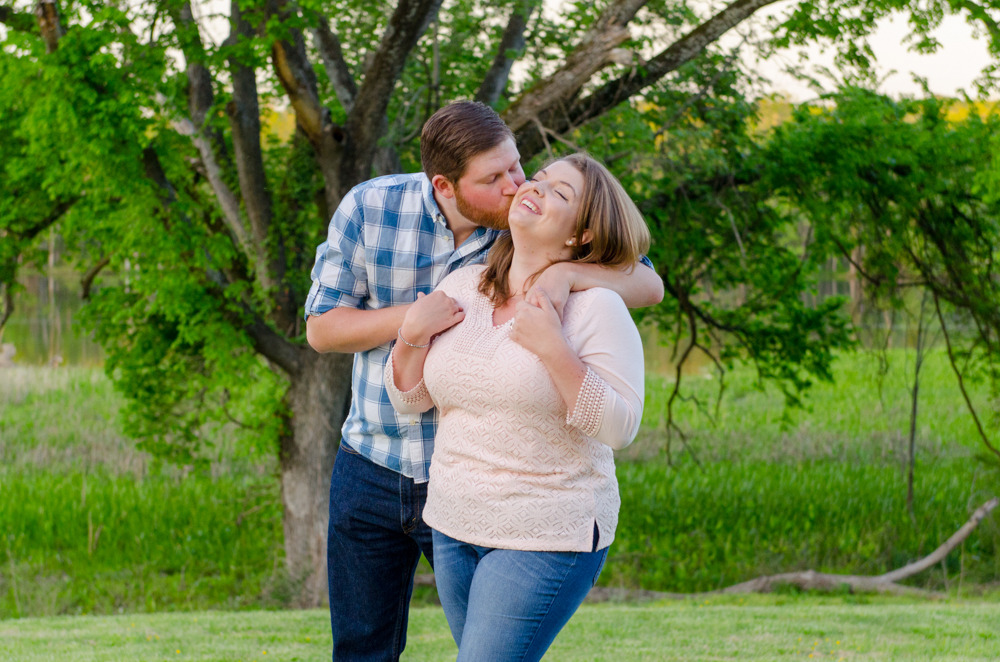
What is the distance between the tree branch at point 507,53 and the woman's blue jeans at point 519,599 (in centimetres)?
581

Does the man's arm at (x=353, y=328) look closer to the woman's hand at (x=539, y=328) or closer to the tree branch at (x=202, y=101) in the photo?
the woman's hand at (x=539, y=328)

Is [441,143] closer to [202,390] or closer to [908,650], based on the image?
[908,650]

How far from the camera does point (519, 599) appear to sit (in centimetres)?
168

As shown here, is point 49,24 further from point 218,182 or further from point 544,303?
point 544,303

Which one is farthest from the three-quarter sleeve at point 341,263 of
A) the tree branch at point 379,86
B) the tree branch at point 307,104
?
the tree branch at point 307,104

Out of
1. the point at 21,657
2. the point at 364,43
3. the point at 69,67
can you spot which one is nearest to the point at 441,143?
the point at 21,657

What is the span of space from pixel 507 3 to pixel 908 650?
6029 mm

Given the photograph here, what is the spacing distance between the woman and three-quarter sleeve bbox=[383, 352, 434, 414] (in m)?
0.05

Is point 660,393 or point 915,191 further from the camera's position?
point 660,393

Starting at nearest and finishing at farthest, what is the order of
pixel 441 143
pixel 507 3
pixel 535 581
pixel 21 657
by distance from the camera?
pixel 535 581
pixel 441 143
pixel 21 657
pixel 507 3

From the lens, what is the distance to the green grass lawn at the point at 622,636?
4.09 m

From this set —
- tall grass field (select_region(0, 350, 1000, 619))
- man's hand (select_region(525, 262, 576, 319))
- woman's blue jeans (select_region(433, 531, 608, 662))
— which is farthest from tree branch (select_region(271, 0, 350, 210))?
woman's blue jeans (select_region(433, 531, 608, 662))

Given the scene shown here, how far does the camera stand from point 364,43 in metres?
8.35

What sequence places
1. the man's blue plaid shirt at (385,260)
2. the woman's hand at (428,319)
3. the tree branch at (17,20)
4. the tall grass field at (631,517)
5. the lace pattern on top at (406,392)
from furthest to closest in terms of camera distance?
1. the tall grass field at (631,517)
2. the tree branch at (17,20)
3. the man's blue plaid shirt at (385,260)
4. the lace pattern on top at (406,392)
5. the woman's hand at (428,319)
